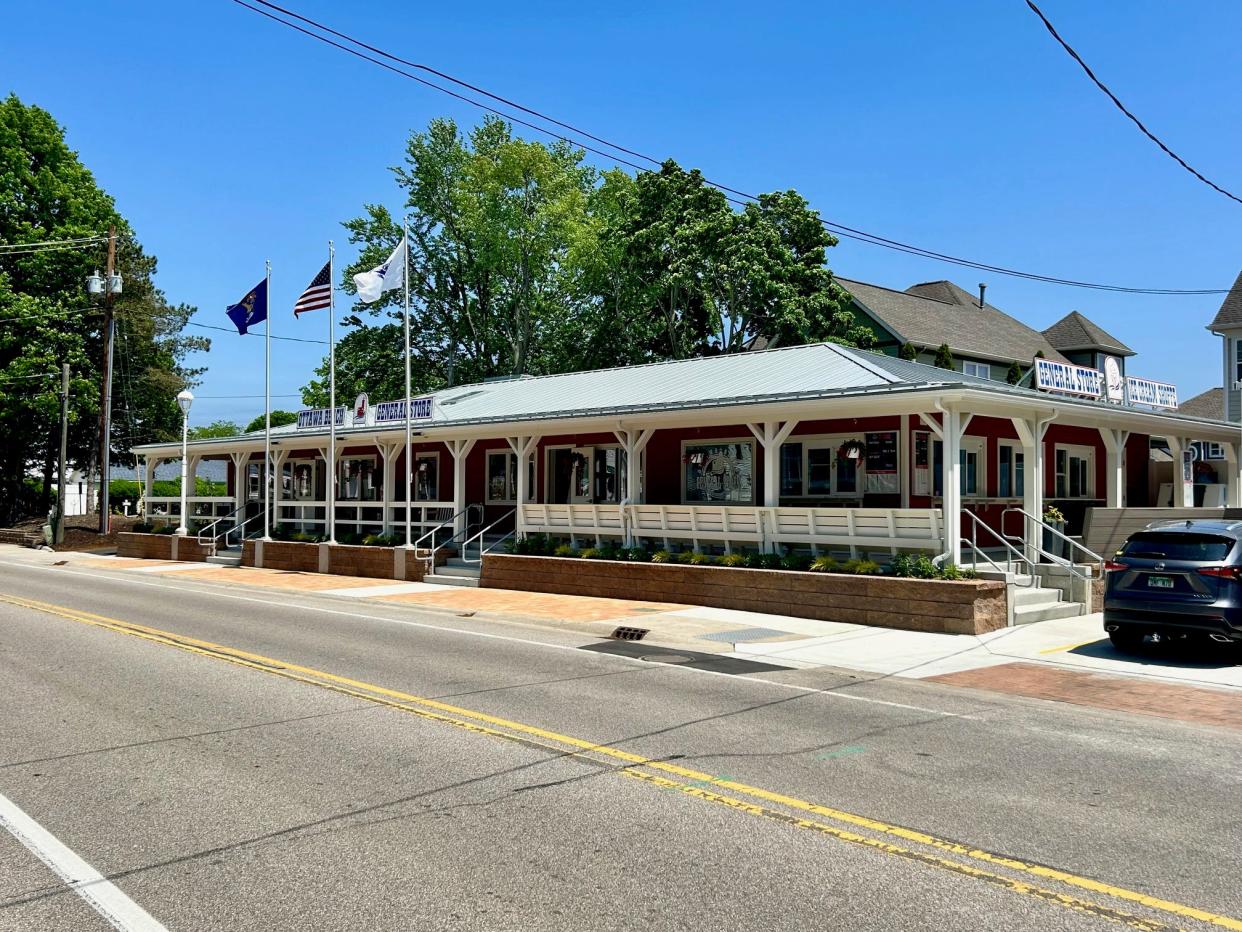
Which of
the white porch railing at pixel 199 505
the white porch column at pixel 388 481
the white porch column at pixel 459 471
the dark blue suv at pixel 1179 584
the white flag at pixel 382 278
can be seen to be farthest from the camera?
the white porch railing at pixel 199 505

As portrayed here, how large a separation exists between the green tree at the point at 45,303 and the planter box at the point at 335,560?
843 inches

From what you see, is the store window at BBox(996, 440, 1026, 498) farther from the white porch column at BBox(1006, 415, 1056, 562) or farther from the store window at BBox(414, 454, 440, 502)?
the store window at BBox(414, 454, 440, 502)

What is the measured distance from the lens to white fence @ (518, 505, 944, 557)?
660 inches

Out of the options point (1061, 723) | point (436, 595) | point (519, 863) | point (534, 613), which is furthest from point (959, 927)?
point (436, 595)

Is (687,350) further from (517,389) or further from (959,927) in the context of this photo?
(959,927)

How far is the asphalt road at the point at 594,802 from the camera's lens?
4667mm

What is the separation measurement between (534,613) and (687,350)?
95.5 ft

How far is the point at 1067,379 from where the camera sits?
21.6 meters

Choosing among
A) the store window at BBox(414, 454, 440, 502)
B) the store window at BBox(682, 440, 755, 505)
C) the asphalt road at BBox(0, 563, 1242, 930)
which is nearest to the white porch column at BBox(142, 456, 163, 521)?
the store window at BBox(414, 454, 440, 502)

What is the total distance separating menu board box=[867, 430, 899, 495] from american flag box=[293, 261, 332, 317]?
13525 millimetres

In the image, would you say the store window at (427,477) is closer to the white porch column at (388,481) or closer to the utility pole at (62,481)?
the white porch column at (388,481)

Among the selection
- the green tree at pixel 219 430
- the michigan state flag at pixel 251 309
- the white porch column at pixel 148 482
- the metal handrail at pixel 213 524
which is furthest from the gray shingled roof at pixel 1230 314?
the green tree at pixel 219 430

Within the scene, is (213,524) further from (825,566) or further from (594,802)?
(594,802)

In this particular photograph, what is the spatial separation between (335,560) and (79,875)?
73.6 ft
